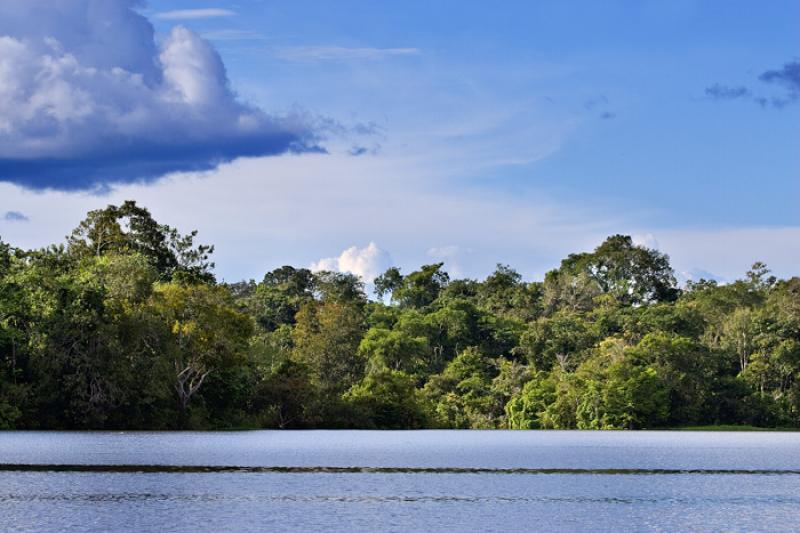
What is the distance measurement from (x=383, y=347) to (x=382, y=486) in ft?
244

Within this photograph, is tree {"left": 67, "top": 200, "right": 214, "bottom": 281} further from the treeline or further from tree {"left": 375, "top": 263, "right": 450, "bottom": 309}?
tree {"left": 375, "top": 263, "right": 450, "bottom": 309}

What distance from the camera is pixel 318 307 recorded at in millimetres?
123812

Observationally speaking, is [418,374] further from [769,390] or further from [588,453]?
[588,453]

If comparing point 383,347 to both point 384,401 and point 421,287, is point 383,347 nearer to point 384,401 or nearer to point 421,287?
point 384,401

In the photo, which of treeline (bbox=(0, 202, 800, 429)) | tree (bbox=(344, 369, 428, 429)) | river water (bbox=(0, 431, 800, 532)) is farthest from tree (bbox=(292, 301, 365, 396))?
river water (bbox=(0, 431, 800, 532))

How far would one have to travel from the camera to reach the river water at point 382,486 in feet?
102

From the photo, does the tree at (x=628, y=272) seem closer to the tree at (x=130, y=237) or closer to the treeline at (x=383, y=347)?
the treeline at (x=383, y=347)

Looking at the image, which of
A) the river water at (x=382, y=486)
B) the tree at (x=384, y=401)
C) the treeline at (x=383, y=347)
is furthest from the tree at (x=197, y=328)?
the tree at (x=384, y=401)

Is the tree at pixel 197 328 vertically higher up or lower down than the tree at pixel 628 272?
lower down

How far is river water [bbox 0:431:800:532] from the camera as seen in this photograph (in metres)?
31.0

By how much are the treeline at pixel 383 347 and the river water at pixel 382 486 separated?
31.5ft

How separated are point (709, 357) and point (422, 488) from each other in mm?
74257

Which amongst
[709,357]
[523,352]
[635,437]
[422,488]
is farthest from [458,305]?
[422,488]

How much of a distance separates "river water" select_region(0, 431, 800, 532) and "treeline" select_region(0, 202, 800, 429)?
961 cm
